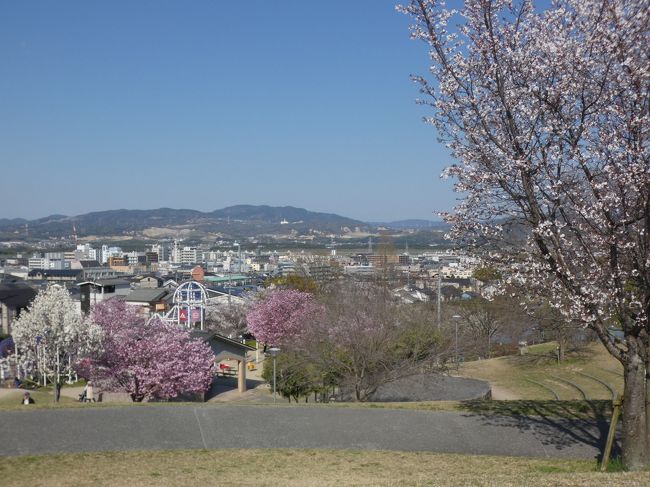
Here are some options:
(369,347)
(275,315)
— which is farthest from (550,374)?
(275,315)

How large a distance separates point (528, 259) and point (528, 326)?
20712mm

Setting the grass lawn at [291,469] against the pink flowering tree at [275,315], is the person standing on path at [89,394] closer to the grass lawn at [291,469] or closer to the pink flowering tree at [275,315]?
the grass lawn at [291,469]

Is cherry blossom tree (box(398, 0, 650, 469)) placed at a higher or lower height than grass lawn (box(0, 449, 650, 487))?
higher

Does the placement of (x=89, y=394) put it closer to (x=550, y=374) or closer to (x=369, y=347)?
(x=369, y=347)

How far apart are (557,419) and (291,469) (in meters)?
4.27

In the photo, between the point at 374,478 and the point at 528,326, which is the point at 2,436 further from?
the point at 528,326

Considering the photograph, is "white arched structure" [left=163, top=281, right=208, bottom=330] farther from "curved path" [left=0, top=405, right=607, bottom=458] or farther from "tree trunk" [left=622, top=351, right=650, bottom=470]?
"tree trunk" [left=622, top=351, right=650, bottom=470]

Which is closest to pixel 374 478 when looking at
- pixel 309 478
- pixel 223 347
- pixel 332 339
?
pixel 309 478

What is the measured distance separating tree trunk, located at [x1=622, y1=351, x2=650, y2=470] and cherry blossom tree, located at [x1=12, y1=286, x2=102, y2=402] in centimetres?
1312

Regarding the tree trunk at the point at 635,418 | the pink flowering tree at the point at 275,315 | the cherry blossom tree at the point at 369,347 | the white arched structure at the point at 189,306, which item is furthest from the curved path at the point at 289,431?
the pink flowering tree at the point at 275,315

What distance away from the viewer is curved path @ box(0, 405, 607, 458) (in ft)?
28.8

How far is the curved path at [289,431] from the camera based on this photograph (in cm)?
877

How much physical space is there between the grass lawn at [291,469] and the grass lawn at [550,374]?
1000 cm

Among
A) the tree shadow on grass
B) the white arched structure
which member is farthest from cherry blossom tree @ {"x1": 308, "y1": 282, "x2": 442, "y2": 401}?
the white arched structure
